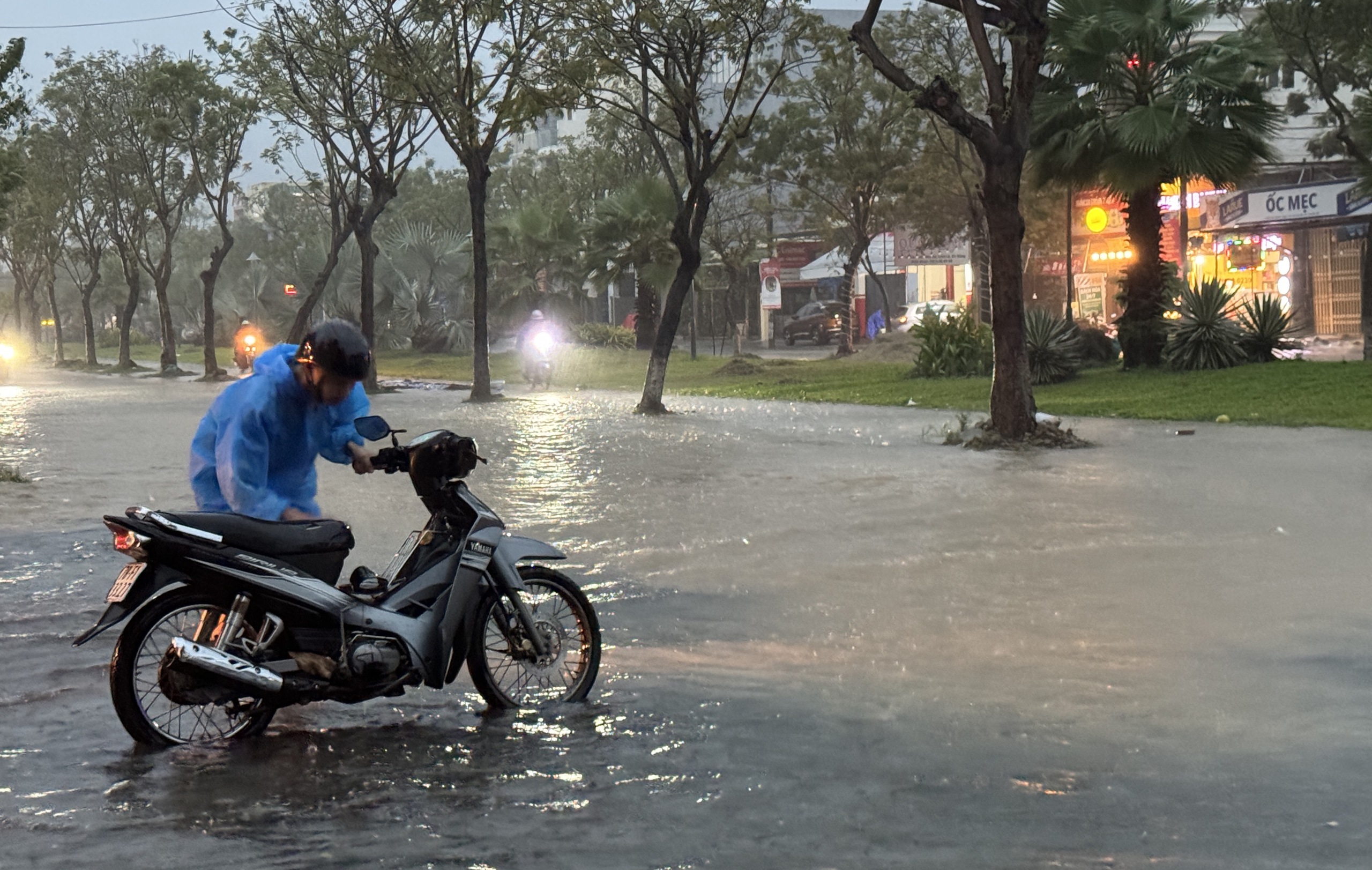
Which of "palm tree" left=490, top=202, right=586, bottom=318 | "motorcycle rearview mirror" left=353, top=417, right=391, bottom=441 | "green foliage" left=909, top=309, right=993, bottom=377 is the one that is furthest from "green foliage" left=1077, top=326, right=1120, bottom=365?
"motorcycle rearview mirror" left=353, top=417, right=391, bottom=441

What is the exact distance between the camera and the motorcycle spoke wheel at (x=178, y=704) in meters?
5.56

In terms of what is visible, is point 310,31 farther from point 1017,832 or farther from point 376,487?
point 1017,832

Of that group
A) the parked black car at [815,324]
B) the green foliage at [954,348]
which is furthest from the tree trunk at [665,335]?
the parked black car at [815,324]

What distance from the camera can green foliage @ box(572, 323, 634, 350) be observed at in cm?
4912

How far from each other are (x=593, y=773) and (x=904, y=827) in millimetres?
1118

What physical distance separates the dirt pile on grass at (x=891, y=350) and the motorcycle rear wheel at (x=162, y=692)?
32.8 m

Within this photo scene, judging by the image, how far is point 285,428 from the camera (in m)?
5.95

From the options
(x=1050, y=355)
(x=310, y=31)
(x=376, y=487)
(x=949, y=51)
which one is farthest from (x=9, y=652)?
(x=949, y=51)

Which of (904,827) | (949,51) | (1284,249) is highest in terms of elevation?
(949,51)

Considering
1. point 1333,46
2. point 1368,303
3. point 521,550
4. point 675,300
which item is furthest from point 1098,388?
point 521,550

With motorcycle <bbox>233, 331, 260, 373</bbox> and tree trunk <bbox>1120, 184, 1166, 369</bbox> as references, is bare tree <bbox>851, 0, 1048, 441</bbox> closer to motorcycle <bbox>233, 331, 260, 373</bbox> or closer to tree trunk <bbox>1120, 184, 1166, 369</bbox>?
tree trunk <bbox>1120, 184, 1166, 369</bbox>

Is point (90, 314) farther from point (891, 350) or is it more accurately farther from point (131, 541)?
point (131, 541)

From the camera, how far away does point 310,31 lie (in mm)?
34938

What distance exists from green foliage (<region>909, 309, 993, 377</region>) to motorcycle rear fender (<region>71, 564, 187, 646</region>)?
84.1 feet
